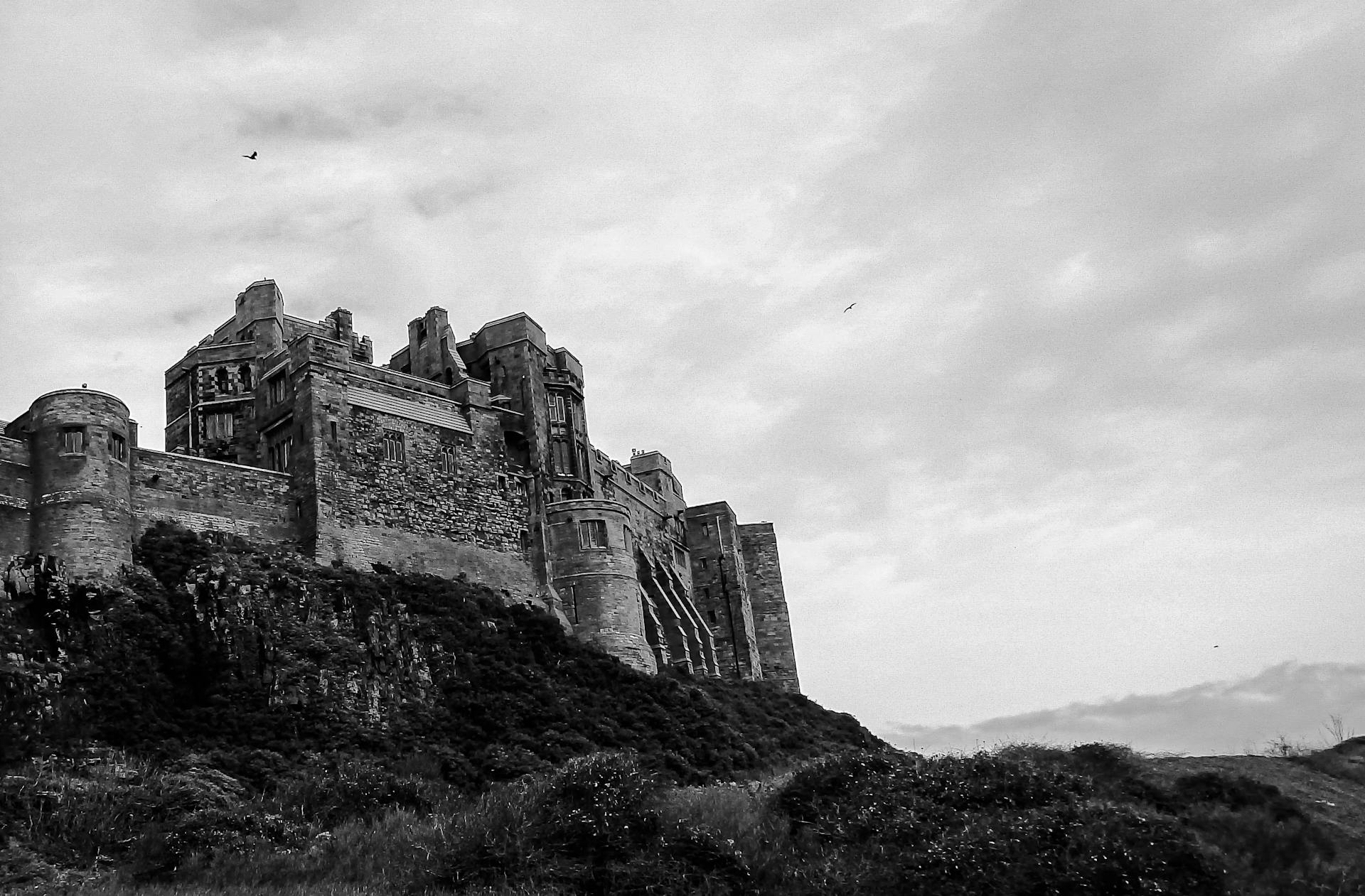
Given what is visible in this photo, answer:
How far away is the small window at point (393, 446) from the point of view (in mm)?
61469

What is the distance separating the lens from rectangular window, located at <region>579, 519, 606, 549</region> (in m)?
65.3

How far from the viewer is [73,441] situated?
49.6 m

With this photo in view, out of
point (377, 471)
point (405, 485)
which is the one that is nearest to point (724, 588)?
point (405, 485)

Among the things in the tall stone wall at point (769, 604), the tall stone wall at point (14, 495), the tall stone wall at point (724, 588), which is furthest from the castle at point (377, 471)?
the tall stone wall at point (769, 604)

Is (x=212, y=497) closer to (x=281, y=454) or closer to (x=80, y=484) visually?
(x=281, y=454)

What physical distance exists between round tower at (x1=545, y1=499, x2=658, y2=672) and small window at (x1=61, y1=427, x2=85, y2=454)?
71.9ft

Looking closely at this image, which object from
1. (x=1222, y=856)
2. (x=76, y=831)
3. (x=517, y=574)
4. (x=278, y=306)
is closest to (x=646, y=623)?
(x=517, y=574)

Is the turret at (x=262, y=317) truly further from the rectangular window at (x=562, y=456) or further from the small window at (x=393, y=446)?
the rectangular window at (x=562, y=456)

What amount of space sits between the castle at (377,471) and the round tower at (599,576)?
0.24ft

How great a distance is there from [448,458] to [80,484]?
1795 centimetres

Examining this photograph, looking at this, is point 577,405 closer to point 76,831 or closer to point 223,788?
point 223,788

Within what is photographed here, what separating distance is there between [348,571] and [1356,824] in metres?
38.0

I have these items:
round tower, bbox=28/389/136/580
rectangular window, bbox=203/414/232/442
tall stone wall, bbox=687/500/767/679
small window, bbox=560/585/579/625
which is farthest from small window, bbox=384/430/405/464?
tall stone wall, bbox=687/500/767/679

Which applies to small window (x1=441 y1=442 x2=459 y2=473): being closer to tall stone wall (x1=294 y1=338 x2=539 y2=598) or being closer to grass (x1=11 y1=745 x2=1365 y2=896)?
tall stone wall (x1=294 y1=338 x2=539 y2=598)
